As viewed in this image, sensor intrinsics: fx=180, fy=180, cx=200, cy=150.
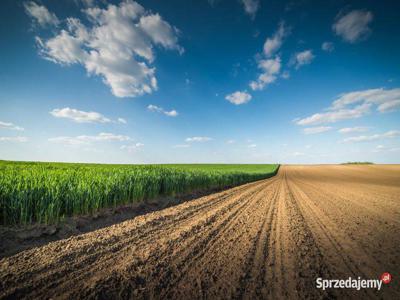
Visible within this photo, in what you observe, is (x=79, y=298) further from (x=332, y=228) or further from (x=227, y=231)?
(x=332, y=228)

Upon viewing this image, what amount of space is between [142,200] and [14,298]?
5706mm

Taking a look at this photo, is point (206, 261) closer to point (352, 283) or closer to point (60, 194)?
point (352, 283)

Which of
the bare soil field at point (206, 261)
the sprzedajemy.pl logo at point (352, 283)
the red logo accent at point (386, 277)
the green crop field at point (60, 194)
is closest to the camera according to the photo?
the bare soil field at point (206, 261)

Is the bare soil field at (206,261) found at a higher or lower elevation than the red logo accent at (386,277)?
higher

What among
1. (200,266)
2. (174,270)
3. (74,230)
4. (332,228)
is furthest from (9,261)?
(332,228)

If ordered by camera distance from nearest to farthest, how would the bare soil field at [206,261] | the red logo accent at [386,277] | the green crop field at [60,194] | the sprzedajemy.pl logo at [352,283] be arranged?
the bare soil field at [206,261]
the sprzedajemy.pl logo at [352,283]
the red logo accent at [386,277]
the green crop field at [60,194]

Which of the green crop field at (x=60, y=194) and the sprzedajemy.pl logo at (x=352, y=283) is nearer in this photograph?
the sprzedajemy.pl logo at (x=352, y=283)

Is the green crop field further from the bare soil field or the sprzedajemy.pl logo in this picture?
the sprzedajemy.pl logo

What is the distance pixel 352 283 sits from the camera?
2.67 m

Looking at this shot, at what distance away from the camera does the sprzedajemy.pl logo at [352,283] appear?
2.56 meters

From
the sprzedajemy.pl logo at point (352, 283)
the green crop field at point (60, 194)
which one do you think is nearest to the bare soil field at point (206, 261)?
the sprzedajemy.pl logo at point (352, 283)

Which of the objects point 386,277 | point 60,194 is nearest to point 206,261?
point 386,277

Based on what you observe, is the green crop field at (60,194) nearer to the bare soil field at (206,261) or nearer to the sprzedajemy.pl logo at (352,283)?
the bare soil field at (206,261)

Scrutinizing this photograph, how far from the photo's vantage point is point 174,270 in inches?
112
